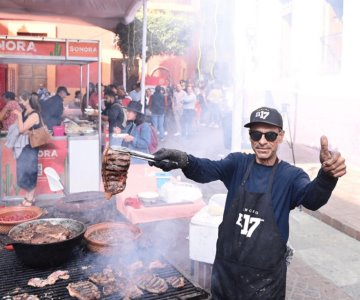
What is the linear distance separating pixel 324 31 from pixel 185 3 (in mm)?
3726

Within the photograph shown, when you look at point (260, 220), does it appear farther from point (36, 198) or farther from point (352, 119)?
point (352, 119)

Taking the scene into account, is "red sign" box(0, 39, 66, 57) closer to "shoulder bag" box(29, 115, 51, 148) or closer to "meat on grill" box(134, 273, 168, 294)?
"shoulder bag" box(29, 115, 51, 148)

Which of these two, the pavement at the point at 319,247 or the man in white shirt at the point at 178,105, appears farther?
the man in white shirt at the point at 178,105

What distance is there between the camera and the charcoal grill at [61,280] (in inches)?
112

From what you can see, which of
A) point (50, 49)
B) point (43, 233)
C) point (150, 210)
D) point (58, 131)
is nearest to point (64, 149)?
point (58, 131)

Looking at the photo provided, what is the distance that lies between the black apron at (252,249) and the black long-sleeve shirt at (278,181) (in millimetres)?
46

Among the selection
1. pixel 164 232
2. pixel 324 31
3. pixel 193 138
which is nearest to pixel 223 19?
pixel 164 232

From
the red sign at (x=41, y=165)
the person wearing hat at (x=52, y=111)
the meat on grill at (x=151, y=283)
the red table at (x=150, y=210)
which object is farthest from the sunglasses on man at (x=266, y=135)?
the person wearing hat at (x=52, y=111)

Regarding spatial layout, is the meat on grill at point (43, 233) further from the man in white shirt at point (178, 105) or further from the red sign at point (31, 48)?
the man in white shirt at point (178, 105)

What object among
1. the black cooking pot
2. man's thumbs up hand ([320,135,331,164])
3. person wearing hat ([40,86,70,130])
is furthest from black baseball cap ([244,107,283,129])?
person wearing hat ([40,86,70,130])

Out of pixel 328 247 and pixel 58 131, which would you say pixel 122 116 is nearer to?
pixel 58 131

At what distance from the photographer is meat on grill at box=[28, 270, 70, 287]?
294 cm

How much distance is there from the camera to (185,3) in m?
9.38

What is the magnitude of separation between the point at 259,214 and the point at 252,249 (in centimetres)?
23
